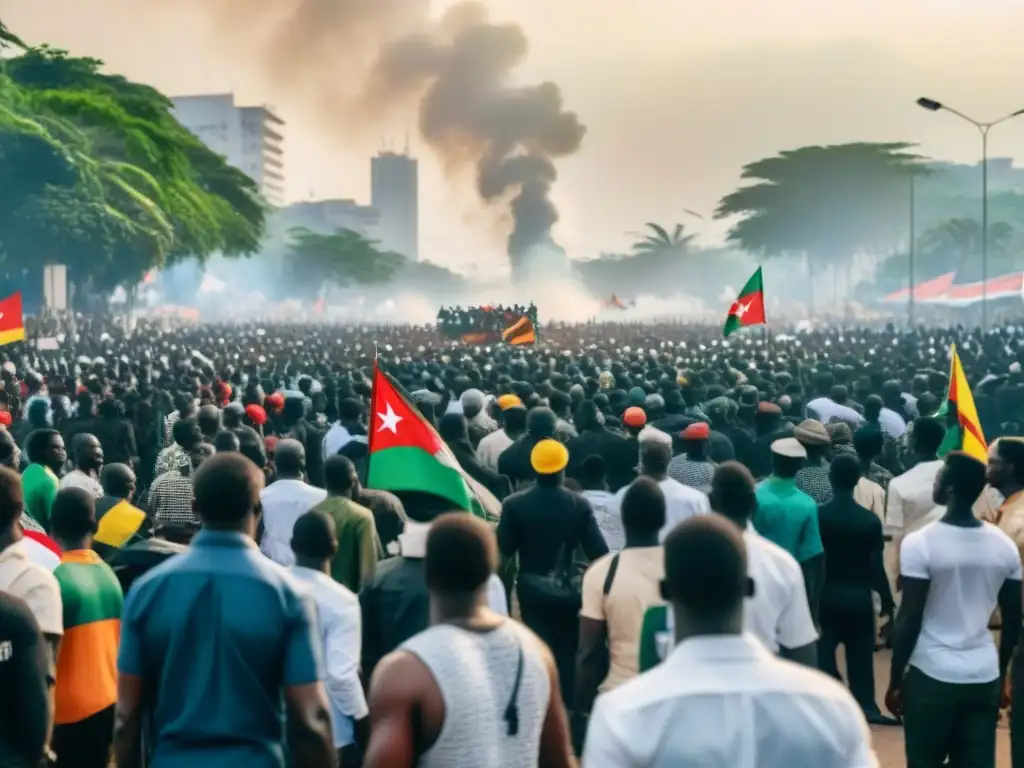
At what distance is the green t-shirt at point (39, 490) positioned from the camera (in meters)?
7.94

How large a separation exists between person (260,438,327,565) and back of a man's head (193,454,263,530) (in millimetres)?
3238

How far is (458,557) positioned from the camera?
3.56 m

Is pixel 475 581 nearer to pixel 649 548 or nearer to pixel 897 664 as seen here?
pixel 649 548

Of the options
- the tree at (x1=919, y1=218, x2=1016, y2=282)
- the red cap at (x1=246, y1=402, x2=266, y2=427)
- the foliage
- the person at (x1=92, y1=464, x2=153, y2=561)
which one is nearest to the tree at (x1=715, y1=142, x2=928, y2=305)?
the foliage

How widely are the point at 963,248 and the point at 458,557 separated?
302ft

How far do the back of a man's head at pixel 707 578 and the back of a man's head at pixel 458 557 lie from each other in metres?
0.63

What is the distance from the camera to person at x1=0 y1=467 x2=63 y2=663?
15.5 feet

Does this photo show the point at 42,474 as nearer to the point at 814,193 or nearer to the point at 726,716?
the point at 726,716

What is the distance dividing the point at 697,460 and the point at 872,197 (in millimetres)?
76611

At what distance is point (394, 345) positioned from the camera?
41.4 metres

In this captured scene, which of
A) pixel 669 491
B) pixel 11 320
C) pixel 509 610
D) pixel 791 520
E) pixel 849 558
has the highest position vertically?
pixel 11 320

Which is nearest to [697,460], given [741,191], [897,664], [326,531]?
[897,664]

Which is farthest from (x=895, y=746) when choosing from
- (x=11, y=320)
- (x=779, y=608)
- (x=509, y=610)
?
(x=11, y=320)

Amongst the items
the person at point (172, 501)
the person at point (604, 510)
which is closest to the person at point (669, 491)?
the person at point (604, 510)
